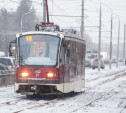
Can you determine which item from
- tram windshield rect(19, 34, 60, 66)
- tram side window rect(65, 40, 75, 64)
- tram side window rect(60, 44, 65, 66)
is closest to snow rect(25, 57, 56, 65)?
tram windshield rect(19, 34, 60, 66)

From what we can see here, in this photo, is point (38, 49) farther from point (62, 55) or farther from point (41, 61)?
point (62, 55)

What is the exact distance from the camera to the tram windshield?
1877cm

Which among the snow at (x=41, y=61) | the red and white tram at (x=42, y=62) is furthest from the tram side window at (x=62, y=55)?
the snow at (x=41, y=61)

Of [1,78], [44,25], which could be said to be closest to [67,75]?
[44,25]

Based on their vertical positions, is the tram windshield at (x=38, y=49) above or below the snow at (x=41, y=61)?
above

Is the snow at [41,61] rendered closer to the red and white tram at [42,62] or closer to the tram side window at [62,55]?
the red and white tram at [42,62]

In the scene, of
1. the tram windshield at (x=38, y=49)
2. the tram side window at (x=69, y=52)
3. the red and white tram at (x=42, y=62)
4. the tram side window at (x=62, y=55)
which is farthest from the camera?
the tram side window at (x=69, y=52)

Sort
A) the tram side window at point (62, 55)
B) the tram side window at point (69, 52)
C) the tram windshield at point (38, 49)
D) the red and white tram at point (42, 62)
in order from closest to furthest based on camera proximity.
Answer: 1. the red and white tram at point (42, 62)
2. the tram windshield at point (38, 49)
3. the tram side window at point (62, 55)
4. the tram side window at point (69, 52)

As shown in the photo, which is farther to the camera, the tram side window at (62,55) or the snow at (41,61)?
the tram side window at (62,55)

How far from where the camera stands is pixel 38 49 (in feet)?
62.1

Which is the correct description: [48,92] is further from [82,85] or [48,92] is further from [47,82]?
[82,85]

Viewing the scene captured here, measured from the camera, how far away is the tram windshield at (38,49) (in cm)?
1877

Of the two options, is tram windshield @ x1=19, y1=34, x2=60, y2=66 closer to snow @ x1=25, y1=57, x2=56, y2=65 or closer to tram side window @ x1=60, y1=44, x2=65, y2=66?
snow @ x1=25, y1=57, x2=56, y2=65

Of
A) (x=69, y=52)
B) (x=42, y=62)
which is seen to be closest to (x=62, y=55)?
(x=69, y=52)
